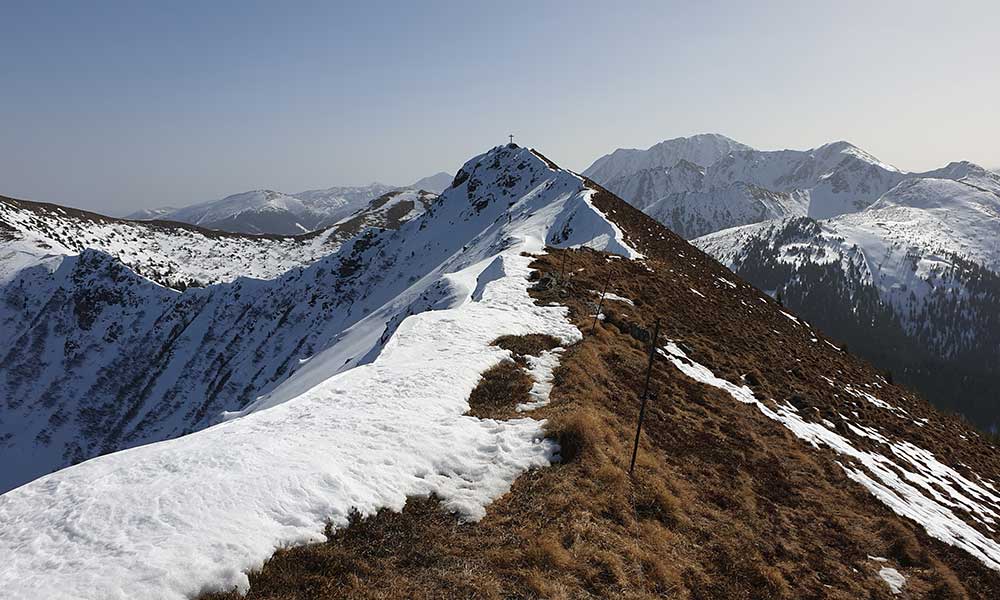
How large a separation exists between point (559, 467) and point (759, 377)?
19.0 m

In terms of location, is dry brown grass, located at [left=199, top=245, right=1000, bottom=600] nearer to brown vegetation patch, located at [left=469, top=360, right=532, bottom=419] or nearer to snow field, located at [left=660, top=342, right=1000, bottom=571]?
brown vegetation patch, located at [left=469, top=360, right=532, bottom=419]

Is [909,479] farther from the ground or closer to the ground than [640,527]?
closer to the ground

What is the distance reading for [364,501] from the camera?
8977 millimetres

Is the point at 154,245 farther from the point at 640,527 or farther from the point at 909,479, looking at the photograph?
the point at 909,479

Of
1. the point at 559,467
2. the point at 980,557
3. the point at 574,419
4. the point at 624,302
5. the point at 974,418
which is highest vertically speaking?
the point at 624,302

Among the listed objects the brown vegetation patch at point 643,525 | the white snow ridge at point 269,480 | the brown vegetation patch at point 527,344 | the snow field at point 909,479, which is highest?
the brown vegetation patch at point 527,344

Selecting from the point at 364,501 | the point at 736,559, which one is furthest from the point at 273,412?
the point at 736,559

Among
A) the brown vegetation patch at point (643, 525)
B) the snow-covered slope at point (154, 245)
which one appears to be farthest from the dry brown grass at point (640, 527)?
the snow-covered slope at point (154, 245)

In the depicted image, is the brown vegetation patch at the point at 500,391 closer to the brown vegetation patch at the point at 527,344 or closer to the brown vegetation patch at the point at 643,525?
the brown vegetation patch at the point at 643,525

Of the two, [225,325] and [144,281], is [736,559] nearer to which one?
[225,325]

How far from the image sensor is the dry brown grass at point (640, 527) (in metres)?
7.59

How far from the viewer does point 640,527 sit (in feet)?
32.5

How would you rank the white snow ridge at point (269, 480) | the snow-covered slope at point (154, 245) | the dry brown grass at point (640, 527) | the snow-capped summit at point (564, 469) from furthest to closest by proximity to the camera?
the snow-covered slope at point (154, 245) → the dry brown grass at point (640, 527) → the snow-capped summit at point (564, 469) → the white snow ridge at point (269, 480)

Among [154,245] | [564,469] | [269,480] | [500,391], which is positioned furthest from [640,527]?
[154,245]
